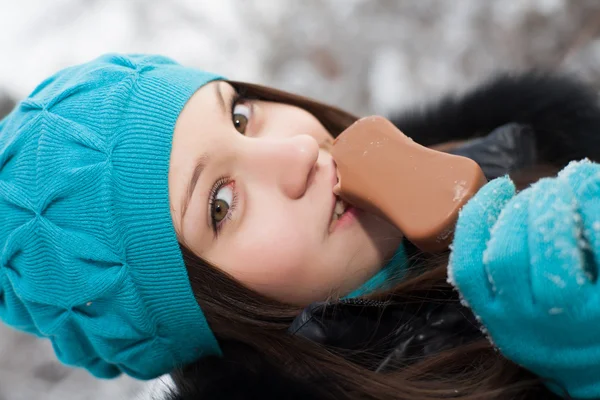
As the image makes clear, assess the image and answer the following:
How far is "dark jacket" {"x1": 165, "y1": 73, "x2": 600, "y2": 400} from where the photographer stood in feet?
2.66

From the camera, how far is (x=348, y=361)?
829 mm

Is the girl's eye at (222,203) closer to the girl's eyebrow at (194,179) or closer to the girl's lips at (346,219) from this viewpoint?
the girl's eyebrow at (194,179)

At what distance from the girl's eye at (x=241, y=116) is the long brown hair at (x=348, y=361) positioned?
0.23m

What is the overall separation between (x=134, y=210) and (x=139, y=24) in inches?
57.9

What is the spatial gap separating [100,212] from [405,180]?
1.53 ft

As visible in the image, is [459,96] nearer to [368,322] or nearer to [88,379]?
[368,322]

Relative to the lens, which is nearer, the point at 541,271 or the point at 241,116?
the point at 541,271

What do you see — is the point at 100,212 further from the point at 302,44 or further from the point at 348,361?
the point at 302,44

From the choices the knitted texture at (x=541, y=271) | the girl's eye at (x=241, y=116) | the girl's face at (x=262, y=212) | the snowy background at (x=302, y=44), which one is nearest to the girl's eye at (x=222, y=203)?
the girl's face at (x=262, y=212)

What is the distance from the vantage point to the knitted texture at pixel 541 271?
564 millimetres

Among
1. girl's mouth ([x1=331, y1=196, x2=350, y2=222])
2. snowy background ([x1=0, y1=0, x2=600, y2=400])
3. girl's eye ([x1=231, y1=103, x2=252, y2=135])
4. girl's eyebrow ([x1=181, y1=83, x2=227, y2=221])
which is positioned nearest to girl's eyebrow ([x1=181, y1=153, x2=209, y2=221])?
girl's eyebrow ([x1=181, y1=83, x2=227, y2=221])

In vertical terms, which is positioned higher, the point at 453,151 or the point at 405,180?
the point at 405,180

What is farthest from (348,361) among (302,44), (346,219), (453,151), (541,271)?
(302,44)

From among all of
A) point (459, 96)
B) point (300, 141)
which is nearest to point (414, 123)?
point (459, 96)
